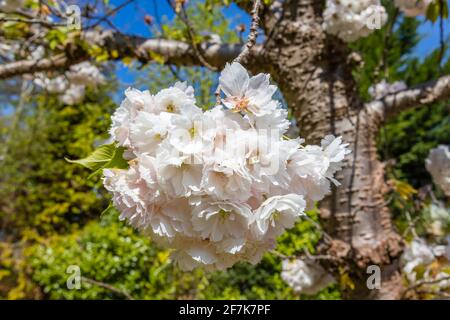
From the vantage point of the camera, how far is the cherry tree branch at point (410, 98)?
4.80 feet

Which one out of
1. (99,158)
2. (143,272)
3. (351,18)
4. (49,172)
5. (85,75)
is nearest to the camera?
(99,158)

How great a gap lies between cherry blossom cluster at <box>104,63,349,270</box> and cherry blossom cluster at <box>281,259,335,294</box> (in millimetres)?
1170

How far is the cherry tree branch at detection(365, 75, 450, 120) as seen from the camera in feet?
4.80

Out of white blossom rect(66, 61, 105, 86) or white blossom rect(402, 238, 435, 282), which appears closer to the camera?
white blossom rect(402, 238, 435, 282)

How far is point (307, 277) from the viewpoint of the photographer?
181cm

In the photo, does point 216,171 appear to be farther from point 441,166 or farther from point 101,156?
point 441,166

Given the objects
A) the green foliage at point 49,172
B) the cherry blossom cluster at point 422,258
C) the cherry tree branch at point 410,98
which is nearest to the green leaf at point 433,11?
the cherry tree branch at point 410,98

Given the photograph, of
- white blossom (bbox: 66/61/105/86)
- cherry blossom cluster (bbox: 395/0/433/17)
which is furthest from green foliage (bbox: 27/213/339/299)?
cherry blossom cluster (bbox: 395/0/433/17)

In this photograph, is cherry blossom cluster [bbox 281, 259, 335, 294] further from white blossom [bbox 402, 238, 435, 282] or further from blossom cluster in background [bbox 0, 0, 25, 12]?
blossom cluster in background [bbox 0, 0, 25, 12]

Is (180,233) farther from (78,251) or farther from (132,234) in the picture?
(78,251)

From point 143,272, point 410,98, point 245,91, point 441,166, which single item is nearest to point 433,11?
point 410,98

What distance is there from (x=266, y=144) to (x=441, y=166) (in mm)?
1728

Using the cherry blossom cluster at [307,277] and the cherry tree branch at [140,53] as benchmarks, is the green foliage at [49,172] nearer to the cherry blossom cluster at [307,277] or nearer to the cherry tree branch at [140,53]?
the cherry tree branch at [140,53]
